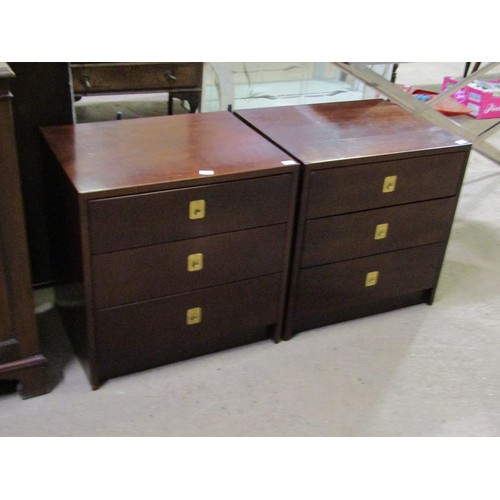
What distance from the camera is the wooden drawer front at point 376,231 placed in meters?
1.93

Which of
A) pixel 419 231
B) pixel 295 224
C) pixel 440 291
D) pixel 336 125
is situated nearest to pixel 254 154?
pixel 295 224

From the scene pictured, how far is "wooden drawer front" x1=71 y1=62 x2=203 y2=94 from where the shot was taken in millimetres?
2623

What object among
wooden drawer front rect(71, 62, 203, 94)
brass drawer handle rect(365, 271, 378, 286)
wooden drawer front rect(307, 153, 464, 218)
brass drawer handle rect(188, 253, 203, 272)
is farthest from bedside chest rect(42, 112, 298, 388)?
wooden drawer front rect(71, 62, 203, 94)

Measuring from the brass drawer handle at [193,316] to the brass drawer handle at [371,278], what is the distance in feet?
1.95

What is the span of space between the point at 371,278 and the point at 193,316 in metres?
0.63

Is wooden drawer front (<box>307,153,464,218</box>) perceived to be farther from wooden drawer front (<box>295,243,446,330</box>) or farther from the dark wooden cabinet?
the dark wooden cabinet

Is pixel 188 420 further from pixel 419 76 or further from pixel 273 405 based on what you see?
pixel 419 76

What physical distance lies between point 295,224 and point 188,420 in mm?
634

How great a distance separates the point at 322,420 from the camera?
1763 mm

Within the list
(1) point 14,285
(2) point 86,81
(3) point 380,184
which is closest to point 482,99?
(3) point 380,184

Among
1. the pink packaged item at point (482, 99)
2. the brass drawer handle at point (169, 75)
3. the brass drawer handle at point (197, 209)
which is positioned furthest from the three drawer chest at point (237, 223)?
the pink packaged item at point (482, 99)

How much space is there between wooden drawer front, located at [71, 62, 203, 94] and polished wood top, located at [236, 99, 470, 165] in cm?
74

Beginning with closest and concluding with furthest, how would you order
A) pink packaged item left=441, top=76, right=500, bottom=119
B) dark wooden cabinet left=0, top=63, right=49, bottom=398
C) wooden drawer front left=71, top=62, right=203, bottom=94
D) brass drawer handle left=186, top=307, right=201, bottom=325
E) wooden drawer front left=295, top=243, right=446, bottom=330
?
dark wooden cabinet left=0, top=63, right=49, bottom=398, brass drawer handle left=186, top=307, right=201, bottom=325, wooden drawer front left=295, top=243, right=446, bottom=330, wooden drawer front left=71, top=62, right=203, bottom=94, pink packaged item left=441, top=76, right=500, bottom=119

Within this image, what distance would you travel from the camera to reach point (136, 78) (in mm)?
2715
